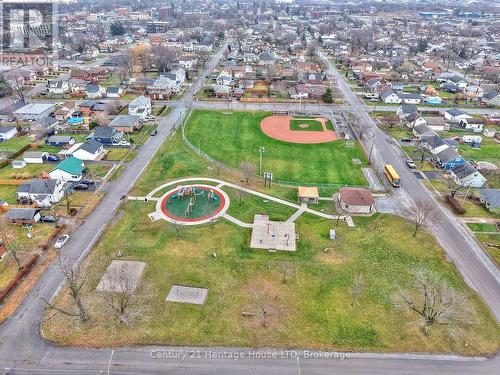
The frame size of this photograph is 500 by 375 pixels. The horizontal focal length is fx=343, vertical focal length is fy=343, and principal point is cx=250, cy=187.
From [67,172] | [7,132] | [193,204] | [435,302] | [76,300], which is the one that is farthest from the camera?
[7,132]

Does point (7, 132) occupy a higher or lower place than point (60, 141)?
lower

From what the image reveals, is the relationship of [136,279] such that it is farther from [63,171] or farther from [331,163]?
[331,163]

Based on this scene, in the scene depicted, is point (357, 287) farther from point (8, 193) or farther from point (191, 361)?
point (8, 193)

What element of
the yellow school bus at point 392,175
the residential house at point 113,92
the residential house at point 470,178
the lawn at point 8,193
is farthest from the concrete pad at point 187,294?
the residential house at point 113,92

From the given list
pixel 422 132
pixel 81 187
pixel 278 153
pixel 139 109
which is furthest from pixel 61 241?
pixel 422 132

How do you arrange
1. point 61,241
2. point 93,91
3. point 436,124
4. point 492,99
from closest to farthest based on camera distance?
point 61,241 < point 436,124 < point 492,99 < point 93,91

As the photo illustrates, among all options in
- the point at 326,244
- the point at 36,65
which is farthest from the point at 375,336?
the point at 36,65
